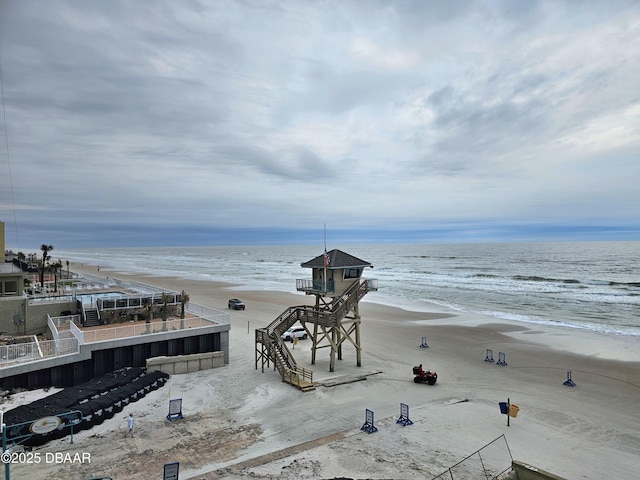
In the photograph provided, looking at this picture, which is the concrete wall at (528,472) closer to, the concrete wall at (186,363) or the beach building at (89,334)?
the concrete wall at (186,363)

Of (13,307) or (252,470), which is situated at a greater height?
(13,307)

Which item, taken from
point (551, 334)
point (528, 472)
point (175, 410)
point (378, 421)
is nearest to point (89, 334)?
point (175, 410)

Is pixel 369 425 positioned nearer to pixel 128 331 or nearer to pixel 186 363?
pixel 186 363

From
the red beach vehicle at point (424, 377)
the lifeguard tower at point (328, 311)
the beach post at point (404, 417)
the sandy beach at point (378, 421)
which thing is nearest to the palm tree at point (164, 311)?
the sandy beach at point (378, 421)

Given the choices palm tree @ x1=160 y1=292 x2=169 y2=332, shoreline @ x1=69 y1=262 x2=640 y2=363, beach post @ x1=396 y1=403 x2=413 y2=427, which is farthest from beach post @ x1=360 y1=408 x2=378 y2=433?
shoreline @ x1=69 y1=262 x2=640 y2=363

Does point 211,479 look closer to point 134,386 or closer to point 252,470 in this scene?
point 252,470

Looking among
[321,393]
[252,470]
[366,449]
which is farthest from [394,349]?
[252,470]

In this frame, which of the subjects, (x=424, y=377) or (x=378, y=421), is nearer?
(x=378, y=421)
